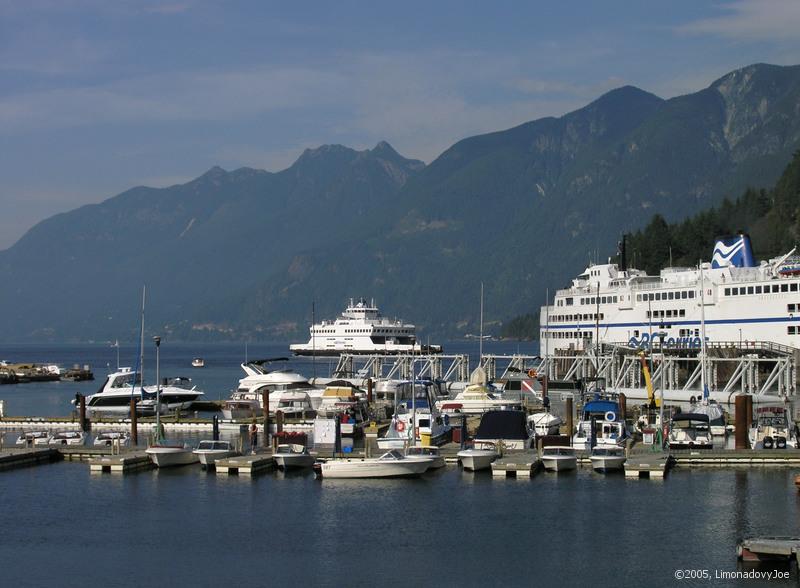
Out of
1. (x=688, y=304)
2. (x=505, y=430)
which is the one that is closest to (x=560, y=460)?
(x=505, y=430)

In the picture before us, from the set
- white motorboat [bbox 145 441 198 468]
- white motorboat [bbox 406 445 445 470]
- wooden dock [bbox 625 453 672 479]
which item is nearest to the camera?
wooden dock [bbox 625 453 672 479]

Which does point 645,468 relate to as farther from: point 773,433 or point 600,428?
point 773,433

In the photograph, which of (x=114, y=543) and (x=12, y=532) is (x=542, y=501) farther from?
(x=12, y=532)

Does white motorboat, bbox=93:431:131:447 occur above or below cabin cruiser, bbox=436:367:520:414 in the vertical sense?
below

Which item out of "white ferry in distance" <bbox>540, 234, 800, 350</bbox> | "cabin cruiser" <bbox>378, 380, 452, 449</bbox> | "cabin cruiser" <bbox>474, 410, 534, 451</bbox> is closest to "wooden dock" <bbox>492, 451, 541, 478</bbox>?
"cabin cruiser" <bbox>474, 410, 534, 451</bbox>

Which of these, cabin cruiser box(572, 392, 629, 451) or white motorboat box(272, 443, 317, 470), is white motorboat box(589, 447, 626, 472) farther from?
white motorboat box(272, 443, 317, 470)

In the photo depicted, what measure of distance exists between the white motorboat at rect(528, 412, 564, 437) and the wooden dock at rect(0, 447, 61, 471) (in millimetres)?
22710

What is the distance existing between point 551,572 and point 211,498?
1579 cm

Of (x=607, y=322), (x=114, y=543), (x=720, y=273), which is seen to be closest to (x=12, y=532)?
(x=114, y=543)

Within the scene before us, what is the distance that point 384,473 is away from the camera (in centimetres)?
4744

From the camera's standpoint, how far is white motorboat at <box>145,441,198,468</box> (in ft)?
167

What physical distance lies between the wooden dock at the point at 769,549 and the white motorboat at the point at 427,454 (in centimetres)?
1756

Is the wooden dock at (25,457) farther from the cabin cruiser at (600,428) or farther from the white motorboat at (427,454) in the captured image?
the cabin cruiser at (600,428)

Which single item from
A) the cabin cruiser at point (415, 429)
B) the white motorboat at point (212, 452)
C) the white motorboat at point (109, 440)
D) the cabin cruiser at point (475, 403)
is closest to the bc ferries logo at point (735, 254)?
the cabin cruiser at point (475, 403)
